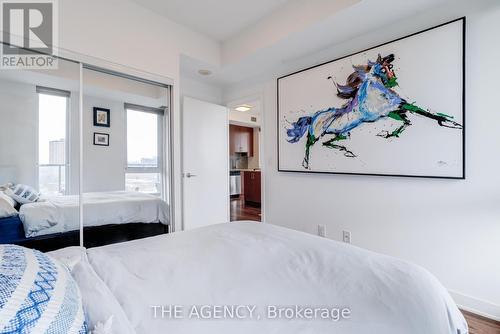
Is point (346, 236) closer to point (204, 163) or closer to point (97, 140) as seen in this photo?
point (204, 163)

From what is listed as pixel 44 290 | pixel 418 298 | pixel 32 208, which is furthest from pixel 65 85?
pixel 418 298

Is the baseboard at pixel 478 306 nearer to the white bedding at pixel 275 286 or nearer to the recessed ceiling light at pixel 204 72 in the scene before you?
the white bedding at pixel 275 286

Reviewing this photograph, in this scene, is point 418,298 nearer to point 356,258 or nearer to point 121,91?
point 356,258

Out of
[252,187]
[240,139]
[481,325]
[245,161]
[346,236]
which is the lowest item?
[481,325]

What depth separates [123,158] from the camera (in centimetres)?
258

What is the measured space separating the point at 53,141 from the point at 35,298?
6.92 ft

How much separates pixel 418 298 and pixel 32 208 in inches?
106

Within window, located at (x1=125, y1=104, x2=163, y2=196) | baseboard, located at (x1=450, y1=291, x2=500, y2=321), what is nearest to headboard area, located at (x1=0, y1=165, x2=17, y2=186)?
window, located at (x1=125, y1=104, x2=163, y2=196)

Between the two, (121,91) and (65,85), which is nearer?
(65,85)

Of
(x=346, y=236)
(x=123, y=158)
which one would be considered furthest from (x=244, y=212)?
(x=123, y=158)

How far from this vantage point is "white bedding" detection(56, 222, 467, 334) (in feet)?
2.38

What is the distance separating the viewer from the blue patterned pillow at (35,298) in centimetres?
47

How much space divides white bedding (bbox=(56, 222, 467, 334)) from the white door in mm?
2129

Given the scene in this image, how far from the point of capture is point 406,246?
84.6 inches
